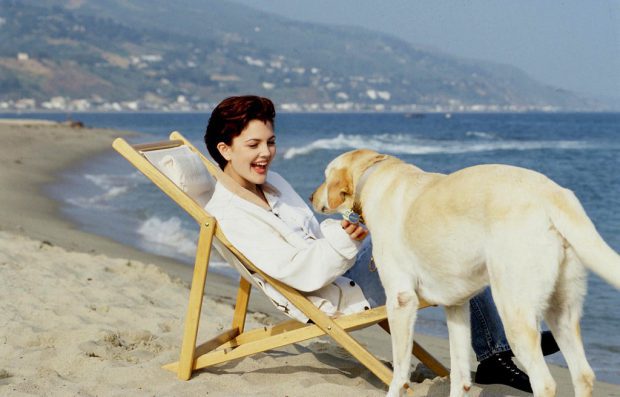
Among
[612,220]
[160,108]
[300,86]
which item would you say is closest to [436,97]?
[300,86]

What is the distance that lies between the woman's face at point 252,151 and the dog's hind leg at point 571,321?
1589 mm

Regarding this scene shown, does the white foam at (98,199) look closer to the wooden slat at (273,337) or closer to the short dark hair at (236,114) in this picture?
the wooden slat at (273,337)

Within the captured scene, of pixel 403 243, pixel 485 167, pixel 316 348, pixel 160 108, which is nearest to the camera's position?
pixel 485 167

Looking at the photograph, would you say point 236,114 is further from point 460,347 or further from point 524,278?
point 524,278

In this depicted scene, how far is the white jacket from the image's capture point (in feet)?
11.4

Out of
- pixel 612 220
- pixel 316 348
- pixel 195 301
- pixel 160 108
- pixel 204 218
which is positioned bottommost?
pixel 160 108

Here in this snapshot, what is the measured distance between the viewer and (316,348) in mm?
4594

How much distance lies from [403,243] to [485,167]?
17.0 inches

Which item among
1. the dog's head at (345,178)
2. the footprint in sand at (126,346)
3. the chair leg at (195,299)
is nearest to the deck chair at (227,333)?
the chair leg at (195,299)

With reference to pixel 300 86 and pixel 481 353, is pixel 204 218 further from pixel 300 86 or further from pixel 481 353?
pixel 300 86

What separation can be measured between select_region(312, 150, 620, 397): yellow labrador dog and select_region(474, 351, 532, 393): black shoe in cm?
37

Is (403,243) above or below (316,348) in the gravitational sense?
above

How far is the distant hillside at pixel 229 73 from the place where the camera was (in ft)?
426

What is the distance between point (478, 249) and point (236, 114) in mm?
1549
